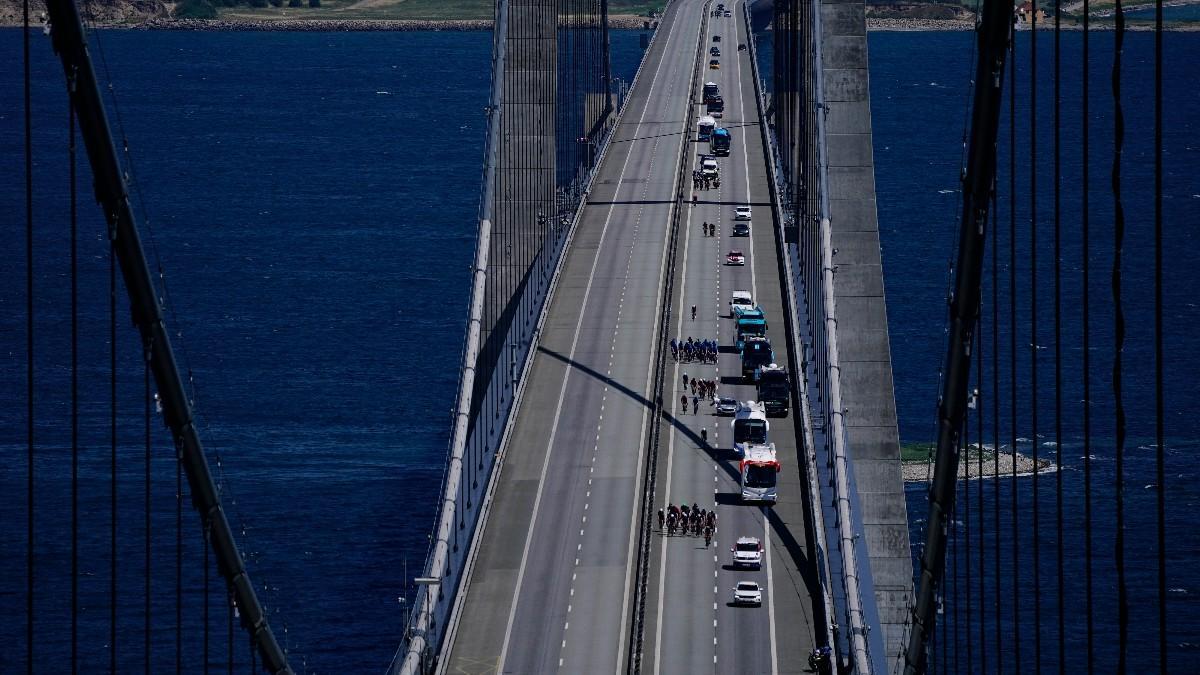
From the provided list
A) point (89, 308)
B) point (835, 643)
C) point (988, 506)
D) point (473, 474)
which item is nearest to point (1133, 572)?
point (988, 506)

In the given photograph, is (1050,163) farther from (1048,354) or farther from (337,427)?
(337,427)

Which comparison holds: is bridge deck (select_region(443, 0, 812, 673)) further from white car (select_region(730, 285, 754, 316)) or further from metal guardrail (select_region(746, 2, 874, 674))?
metal guardrail (select_region(746, 2, 874, 674))

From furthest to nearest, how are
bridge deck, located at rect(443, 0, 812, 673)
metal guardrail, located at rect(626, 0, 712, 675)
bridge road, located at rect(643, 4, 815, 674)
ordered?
1. bridge deck, located at rect(443, 0, 812, 673)
2. bridge road, located at rect(643, 4, 815, 674)
3. metal guardrail, located at rect(626, 0, 712, 675)

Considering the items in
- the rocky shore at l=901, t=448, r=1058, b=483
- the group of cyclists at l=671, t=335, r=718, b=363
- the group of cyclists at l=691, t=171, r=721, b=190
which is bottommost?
the rocky shore at l=901, t=448, r=1058, b=483

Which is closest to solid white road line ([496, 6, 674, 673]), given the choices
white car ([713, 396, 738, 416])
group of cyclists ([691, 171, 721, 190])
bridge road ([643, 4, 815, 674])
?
bridge road ([643, 4, 815, 674])

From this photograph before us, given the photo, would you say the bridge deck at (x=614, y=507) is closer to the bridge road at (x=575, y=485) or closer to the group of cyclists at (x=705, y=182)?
the bridge road at (x=575, y=485)

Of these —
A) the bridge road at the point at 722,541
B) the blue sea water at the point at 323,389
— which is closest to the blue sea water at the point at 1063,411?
the blue sea water at the point at 323,389

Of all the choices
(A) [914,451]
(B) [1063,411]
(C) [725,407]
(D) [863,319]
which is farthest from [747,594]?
(B) [1063,411]
